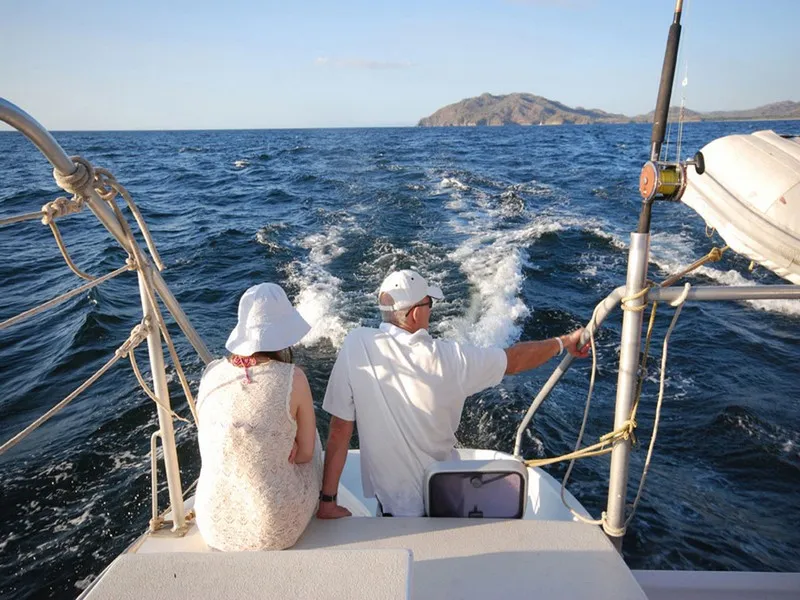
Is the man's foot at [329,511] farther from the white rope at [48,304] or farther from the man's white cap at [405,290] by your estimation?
the white rope at [48,304]

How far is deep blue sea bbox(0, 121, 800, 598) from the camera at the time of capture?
4.09 meters

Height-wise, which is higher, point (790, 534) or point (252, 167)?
point (252, 167)

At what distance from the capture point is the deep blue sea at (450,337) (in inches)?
161

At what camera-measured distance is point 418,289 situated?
227 centimetres

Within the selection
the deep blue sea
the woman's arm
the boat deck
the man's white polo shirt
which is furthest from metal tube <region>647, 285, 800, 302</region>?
the deep blue sea

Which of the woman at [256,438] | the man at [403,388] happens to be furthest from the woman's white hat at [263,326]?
the man at [403,388]


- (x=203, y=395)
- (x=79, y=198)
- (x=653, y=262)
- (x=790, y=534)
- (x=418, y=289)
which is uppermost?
(x=79, y=198)

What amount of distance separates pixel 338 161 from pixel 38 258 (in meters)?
16.0

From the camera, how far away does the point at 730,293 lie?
1729 mm

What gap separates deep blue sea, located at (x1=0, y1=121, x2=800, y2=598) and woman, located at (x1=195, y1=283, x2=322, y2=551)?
99.7 inches

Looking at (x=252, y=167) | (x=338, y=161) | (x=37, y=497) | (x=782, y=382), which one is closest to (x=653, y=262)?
(x=782, y=382)

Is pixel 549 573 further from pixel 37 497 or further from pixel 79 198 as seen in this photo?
pixel 37 497

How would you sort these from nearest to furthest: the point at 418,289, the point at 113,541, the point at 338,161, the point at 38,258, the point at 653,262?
the point at 418,289 → the point at 113,541 → the point at 653,262 → the point at 38,258 → the point at 338,161

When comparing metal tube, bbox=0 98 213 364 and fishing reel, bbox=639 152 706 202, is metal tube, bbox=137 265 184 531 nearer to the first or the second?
metal tube, bbox=0 98 213 364
